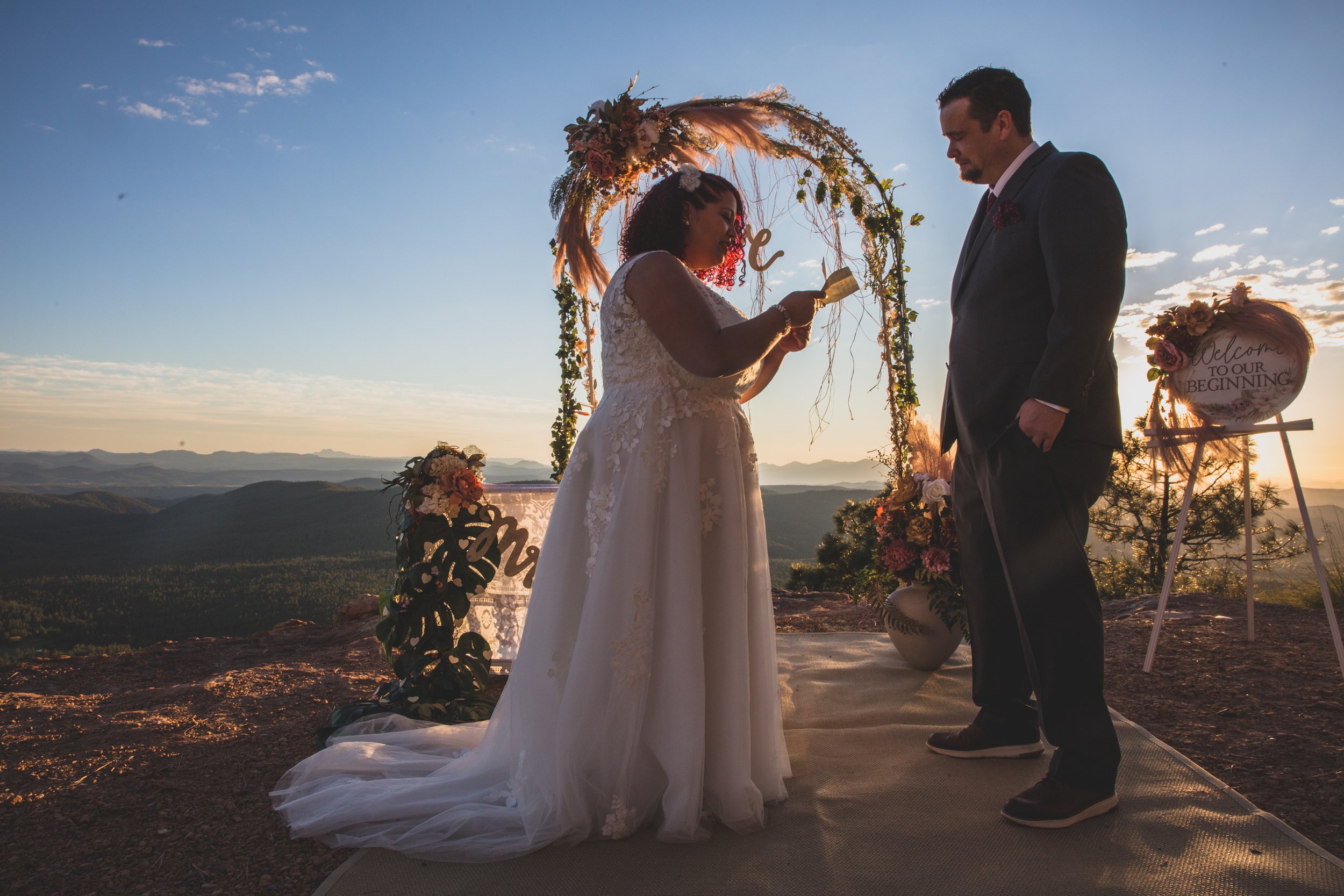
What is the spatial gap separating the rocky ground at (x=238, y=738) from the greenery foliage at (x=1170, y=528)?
253 cm

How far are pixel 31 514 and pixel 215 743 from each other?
6.84m

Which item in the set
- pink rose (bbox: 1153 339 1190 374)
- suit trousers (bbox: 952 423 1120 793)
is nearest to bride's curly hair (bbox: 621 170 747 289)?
suit trousers (bbox: 952 423 1120 793)


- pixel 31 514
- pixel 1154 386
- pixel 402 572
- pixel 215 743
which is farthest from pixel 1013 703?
pixel 31 514

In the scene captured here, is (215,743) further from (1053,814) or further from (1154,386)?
(1154,386)

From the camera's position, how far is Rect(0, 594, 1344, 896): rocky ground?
6.56 ft

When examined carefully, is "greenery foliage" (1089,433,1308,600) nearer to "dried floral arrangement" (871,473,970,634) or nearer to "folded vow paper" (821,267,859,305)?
"dried floral arrangement" (871,473,970,634)

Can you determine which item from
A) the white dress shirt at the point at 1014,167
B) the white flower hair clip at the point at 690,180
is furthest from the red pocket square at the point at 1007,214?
the white flower hair clip at the point at 690,180

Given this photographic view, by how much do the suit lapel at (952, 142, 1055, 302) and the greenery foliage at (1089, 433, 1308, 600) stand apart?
19.0 ft

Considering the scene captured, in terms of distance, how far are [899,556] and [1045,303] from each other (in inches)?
82.1

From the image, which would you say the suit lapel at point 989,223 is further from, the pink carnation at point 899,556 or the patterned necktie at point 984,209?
the pink carnation at point 899,556

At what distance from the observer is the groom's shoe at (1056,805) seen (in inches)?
80.4

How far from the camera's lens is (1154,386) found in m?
3.81

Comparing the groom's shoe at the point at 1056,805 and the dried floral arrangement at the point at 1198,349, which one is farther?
the dried floral arrangement at the point at 1198,349

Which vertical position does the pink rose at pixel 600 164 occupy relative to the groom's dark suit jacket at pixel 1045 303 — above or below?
above
